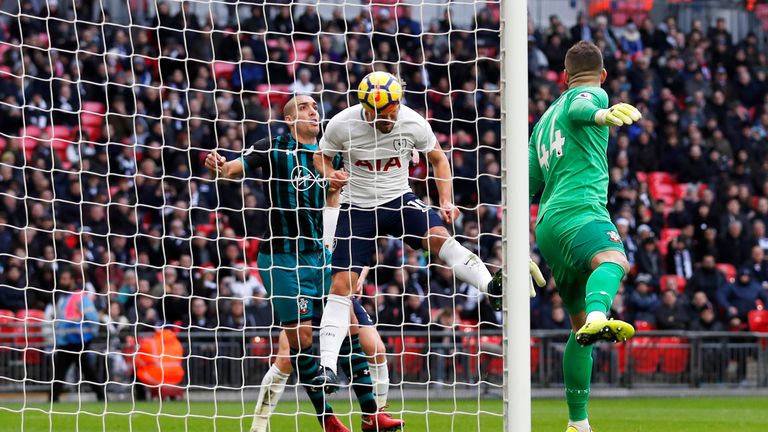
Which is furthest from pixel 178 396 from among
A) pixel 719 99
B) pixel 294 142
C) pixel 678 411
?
pixel 719 99

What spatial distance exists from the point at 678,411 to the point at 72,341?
7.10m

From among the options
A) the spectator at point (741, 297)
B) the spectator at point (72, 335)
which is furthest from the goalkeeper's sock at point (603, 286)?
the spectator at point (741, 297)

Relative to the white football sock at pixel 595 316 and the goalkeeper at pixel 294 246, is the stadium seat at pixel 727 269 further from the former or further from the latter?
the white football sock at pixel 595 316

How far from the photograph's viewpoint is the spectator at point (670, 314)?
1778 cm

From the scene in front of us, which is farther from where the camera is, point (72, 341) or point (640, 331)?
point (640, 331)

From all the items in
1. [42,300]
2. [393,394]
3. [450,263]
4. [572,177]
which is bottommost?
[393,394]

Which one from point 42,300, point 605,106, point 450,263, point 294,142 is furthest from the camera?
point 42,300

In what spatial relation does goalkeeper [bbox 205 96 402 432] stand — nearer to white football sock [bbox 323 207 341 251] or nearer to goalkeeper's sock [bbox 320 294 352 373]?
white football sock [bbox 323 207 341 251]

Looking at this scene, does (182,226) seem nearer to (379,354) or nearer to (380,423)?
(379,354)

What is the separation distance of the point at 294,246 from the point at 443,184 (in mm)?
1269

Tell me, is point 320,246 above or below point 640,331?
above

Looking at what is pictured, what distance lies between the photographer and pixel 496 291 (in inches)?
297

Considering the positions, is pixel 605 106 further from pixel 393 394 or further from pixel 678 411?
pixel 393 394

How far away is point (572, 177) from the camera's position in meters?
7.54
